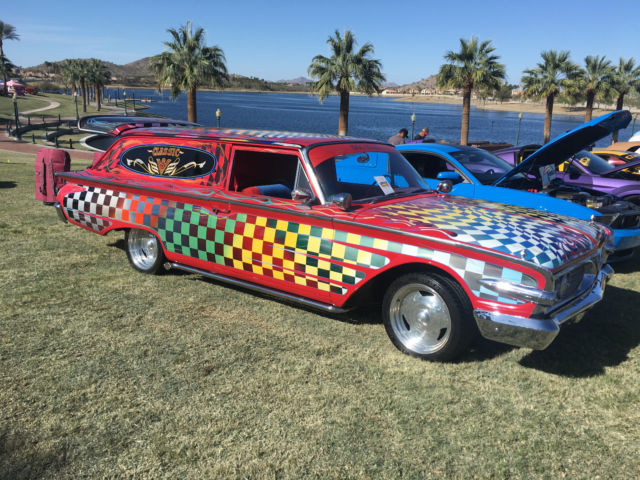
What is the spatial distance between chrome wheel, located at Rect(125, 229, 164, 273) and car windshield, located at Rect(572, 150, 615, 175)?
7101 mm

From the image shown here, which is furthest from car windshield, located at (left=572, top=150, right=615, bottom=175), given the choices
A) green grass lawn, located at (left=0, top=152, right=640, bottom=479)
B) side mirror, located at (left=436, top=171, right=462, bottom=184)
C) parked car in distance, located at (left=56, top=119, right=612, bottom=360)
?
parked car in distance, located at (left=56, top=119, right=612, bottom=360)

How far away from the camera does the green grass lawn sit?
275 cm

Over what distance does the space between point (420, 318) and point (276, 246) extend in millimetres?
1358

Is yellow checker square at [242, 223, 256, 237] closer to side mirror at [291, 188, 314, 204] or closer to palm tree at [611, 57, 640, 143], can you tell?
side mirror at [291, 188, 314, 204]

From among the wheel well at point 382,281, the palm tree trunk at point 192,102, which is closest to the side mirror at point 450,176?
the wheel well at point 382,281

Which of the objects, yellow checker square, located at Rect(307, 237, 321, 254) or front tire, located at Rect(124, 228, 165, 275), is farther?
front tire, located at Rect(124, 228, 165, 275)

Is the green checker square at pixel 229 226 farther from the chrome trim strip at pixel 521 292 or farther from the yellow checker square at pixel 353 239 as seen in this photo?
the chrome trim strip at pixel 521 292

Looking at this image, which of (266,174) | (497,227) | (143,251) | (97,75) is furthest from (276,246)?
(97,75)

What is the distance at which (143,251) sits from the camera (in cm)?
566

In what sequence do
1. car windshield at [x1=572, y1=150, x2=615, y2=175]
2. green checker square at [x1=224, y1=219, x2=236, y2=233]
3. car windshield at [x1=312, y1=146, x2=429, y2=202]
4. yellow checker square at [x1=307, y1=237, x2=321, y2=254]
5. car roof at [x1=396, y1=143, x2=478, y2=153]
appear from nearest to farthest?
yellow checker square at [x1=307, y1=237, x2=321, y2=254] → car windshield at [x1=312, y1=146, x2=429, y2=202] → green checker square at [x1=224, y1=219, x2=236, y2=233] → car roof at [x1=396, y1=143, x2=478, y2=153] → car windshield at [x1=572, y1=150, x2=615, y2=175]

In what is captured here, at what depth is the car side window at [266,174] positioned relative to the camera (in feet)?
15.2

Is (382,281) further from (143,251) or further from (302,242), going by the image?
(143,251)

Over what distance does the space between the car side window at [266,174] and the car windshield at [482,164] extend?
305cm

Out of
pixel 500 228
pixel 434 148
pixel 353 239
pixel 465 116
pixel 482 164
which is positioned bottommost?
pixel 353 239
